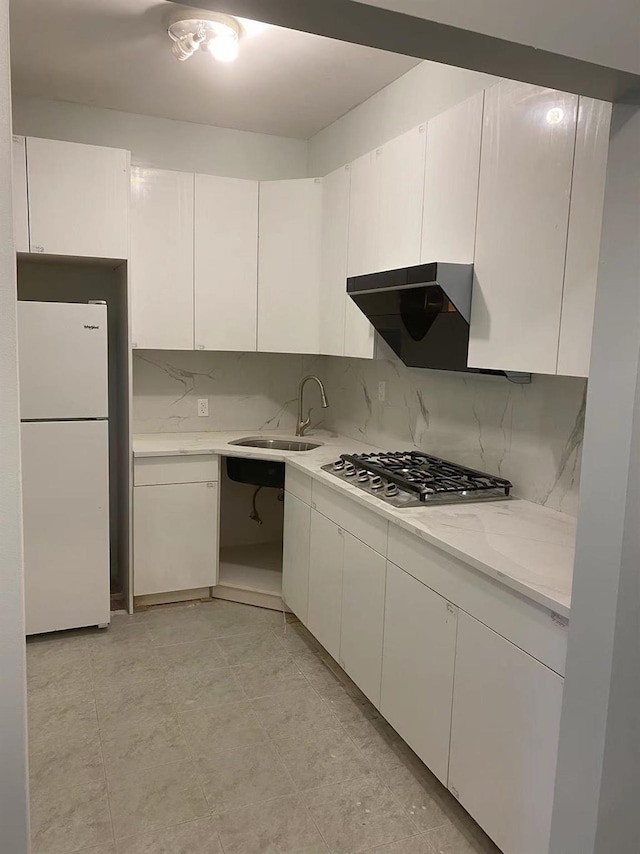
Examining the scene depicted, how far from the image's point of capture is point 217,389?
407 centimetres

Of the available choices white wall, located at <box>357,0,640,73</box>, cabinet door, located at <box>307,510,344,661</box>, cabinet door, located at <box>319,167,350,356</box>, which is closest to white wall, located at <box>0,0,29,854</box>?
white wall, located at <box>357,0,640,73</box>

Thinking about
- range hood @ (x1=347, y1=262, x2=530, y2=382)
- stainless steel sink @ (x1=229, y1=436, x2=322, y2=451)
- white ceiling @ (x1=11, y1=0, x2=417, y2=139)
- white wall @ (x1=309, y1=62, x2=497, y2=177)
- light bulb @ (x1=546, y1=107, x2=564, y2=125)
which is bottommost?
stainless steel sink @ (x1=229, y1=436, x2=322, y2=451)

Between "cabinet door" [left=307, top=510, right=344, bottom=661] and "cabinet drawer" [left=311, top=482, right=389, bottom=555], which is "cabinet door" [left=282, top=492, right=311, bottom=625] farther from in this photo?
"cabinet drawer" [left=311, top=482, right=389, bottom=555]

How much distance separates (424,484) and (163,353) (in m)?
2.09

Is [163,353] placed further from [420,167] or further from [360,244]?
[420,167]

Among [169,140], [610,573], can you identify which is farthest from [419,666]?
[169,140]

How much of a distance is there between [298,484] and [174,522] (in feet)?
2.49

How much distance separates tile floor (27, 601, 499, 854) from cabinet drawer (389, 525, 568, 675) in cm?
75

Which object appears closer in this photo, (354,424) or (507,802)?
(507,802)

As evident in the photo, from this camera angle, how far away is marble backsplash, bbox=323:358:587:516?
227 cm

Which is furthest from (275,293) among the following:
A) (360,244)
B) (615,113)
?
(615,113)

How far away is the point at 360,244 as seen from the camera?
121 inches

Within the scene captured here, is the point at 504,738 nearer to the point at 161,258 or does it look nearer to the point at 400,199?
the point at 400,199

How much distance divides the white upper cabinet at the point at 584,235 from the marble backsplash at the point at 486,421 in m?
0.44
